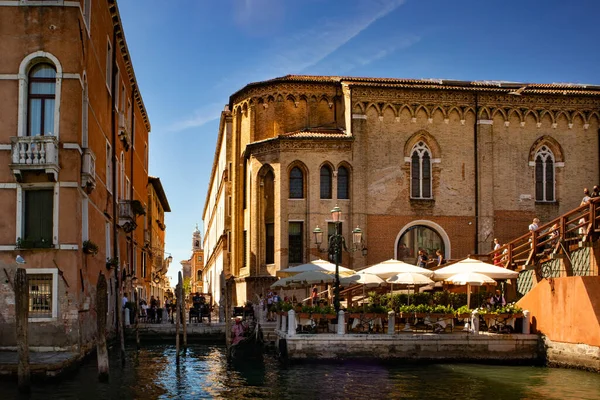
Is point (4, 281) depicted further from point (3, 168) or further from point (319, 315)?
point (319, 315)

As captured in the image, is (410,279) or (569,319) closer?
(569,319)

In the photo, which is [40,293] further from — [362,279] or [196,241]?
[196,241]

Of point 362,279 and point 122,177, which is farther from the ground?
point 122,177

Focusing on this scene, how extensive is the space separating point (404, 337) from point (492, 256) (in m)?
8.56

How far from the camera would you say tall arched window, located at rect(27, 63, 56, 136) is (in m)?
19.0

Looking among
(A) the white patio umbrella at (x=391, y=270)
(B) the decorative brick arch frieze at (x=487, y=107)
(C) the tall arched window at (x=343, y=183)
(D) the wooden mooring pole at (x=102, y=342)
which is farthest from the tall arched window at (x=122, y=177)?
(D) the wooden mooring pole at (x=102, y=342)

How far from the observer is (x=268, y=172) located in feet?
109

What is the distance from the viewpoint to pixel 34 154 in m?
18.2

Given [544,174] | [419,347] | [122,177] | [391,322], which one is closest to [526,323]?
[419,347]

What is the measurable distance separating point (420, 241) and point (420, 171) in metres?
3.09

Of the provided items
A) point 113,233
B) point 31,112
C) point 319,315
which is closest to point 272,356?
point 319,315

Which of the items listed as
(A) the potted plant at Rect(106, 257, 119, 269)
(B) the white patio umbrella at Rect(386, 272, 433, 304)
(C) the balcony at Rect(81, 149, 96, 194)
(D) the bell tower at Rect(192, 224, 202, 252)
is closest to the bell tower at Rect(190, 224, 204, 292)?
(D) the bell tower at Rect(192, 224, 202, 252)

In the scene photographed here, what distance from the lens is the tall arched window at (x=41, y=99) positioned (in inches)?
747

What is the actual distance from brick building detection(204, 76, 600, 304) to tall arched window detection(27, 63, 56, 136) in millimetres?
14362
